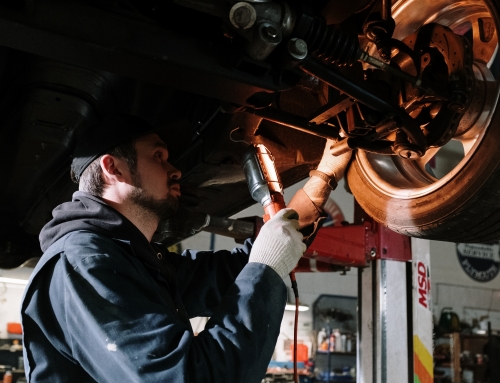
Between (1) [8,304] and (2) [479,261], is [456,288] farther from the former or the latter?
(1) [8,304]

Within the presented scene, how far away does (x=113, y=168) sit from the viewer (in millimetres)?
1221

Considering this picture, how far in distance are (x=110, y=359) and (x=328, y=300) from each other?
18.9 feet

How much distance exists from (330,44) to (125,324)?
577 millimetres

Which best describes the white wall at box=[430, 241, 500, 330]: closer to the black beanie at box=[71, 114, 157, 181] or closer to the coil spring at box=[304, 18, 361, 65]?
→ the black beanie at box=[71, 114, 157, 181]

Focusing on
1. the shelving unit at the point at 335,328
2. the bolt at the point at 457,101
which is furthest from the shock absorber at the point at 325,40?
the shelving unit at the point at 335,328

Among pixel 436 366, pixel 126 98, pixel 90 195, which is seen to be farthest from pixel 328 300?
pixel 90 195

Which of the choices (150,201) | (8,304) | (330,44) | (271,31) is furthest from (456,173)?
(8,304)

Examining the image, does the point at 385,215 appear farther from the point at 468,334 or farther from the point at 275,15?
the point at 468,334

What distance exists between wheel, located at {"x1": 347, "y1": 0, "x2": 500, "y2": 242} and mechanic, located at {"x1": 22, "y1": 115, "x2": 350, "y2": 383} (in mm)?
305

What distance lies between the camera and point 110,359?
0.84m

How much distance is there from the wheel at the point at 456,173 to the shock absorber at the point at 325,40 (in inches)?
11.0

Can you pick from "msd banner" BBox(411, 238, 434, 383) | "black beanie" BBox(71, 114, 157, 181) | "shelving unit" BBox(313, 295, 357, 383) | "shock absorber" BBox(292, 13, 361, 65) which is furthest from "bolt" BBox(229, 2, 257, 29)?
"shelving unit" BBox(313, 295, 357, 383)

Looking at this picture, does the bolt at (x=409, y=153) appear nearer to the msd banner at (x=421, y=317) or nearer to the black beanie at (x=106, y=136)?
the black beanie at (x=106, y=136)

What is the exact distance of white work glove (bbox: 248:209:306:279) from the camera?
0.99 metres
